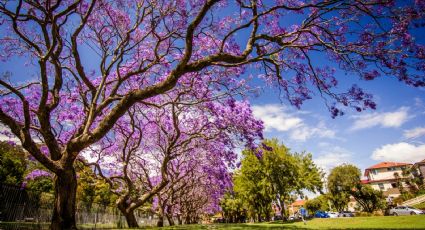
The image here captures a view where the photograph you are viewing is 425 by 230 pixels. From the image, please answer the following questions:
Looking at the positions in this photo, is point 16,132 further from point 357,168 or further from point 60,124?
point 357,168

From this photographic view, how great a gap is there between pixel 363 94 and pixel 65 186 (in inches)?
444

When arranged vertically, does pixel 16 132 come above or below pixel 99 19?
below

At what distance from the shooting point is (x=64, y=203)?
8305mm

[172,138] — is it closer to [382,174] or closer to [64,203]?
[64,203]

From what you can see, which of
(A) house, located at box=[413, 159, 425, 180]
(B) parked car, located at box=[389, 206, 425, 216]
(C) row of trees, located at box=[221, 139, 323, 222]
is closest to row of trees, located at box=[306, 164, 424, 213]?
(A) house, located at box=[413, 159, 425, 180]

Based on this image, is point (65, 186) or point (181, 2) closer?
point (65, 186)

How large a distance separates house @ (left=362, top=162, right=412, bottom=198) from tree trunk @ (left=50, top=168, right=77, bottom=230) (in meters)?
86.2

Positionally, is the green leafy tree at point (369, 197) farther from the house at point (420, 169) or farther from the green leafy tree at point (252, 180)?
the green leafy tree at point (252, 180)

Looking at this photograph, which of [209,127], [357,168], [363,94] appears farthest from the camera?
[357,168]

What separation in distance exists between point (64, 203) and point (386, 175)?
9497cm

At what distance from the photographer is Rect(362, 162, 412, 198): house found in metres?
74.6

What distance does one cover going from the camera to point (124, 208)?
51.1ft

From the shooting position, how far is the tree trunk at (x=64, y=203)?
8.16 m

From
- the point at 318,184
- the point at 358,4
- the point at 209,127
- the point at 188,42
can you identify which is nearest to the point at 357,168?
the point at 318,184
